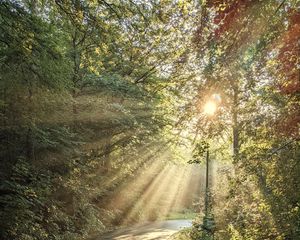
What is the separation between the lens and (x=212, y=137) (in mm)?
7469

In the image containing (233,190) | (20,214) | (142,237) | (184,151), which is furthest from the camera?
(184,151)

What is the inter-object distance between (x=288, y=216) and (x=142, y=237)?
14.7m

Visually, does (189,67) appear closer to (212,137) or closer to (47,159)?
(212,137)

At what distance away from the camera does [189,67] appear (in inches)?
307

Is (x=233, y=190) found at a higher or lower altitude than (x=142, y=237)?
higher

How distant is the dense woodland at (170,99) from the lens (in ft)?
20.7

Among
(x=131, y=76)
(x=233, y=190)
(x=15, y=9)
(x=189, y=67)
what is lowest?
(x=233, y=190)

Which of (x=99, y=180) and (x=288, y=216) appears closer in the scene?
(x=288, y=216)

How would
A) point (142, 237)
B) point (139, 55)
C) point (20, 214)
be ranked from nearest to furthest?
point (20, 214), point (139, 55), point (142, 237)

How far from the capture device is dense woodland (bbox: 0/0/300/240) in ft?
20.7

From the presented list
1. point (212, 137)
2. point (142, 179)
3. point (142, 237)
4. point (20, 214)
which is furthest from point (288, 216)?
point (142, 179)

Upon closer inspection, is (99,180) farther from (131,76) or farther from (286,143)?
(286,143)

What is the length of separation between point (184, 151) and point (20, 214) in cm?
1767

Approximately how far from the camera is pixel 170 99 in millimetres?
11016
